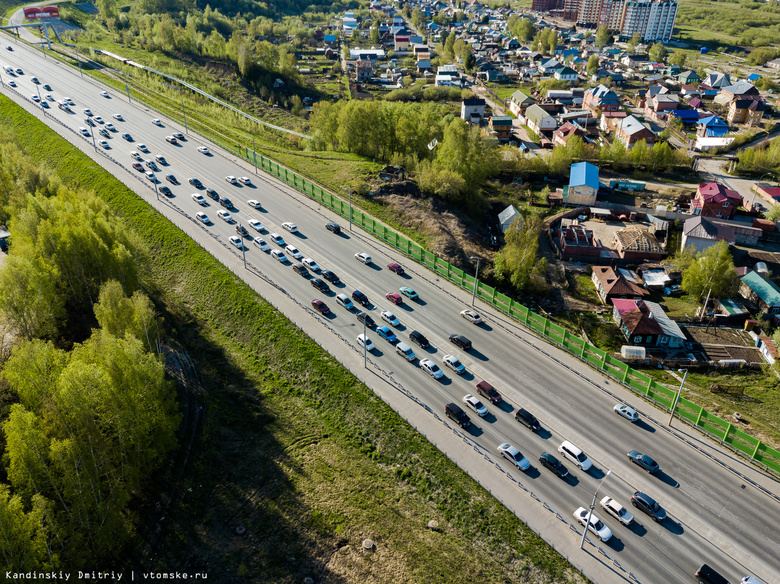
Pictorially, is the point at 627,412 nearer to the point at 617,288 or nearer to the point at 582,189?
the point at 617,288

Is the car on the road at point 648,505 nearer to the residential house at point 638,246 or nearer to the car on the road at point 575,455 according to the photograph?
the car on the road at point 575,455

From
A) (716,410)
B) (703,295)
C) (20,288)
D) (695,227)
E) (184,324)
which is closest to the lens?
(20,288)

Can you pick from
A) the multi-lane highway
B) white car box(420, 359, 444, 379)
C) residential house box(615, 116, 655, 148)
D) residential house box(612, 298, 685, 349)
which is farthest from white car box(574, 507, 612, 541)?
residential house box(615, 116, 655, 148)

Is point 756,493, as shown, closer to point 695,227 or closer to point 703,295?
point 703,295

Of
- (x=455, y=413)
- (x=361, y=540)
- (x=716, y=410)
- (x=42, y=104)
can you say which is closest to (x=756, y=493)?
(x=716, y=410)

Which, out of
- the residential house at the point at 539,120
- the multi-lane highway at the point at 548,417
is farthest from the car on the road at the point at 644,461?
the residential house at the point at 539,120
